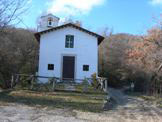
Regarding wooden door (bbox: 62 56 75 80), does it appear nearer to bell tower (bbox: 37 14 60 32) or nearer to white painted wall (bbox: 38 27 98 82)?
white painted wall (bbox: 38 27 98 82)

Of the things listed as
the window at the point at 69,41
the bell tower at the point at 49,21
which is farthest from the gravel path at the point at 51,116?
the bell tower at the point at 49,21

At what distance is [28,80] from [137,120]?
8.95m

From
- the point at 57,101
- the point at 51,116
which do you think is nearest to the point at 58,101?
the point at 57,101

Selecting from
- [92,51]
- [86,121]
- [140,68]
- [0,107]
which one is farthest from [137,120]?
[140,68]

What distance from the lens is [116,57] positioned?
31.8 m

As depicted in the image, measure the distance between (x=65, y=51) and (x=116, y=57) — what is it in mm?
13956

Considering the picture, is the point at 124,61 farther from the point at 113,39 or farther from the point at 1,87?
the point at 1,87

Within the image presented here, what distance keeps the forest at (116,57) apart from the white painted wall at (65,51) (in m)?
3.43

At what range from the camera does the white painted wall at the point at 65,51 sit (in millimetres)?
19609

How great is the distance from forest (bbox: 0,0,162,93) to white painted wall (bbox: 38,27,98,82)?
11.2ft

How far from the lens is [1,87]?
18.5m

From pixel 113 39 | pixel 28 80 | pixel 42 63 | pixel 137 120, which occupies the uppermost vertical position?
pixel 113 39

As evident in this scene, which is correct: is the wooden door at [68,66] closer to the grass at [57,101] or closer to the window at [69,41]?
the window at [69,41]

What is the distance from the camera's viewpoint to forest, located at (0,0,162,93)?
20.4 meters
